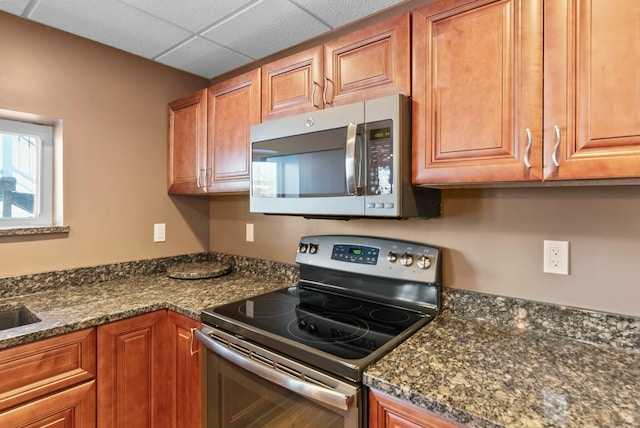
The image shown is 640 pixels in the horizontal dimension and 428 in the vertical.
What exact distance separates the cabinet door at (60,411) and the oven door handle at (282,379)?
→ 19.8 inches

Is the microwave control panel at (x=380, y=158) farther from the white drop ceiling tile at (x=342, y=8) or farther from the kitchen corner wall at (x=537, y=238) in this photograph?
the white drop ceiling tile at (x=342, y=8)

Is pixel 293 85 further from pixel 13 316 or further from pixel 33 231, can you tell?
pixel 13 316

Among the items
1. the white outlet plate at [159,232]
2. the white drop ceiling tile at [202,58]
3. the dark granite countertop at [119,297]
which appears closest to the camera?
the dark granite countertop at [119,297]

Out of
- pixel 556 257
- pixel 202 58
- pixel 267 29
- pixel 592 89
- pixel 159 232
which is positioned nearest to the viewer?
→ pixel 592 89

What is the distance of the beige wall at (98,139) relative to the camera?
1.71 metres

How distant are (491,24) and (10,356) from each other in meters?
1.93

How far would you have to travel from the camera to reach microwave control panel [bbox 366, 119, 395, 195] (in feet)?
3.94

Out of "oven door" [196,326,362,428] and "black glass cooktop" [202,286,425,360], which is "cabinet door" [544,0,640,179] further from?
"oven door" [196,326,362,428]

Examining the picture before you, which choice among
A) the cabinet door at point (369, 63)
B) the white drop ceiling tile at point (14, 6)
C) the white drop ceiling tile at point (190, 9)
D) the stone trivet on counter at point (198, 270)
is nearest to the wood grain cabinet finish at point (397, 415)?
the cabinet door at point (369, 63)

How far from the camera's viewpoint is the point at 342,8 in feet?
5.16

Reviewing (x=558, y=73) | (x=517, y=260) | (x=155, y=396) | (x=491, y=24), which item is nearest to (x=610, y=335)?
(x=517, y=260)

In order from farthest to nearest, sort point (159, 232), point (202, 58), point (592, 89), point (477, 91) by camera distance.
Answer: point (159, 232), point (202, 58), point (477, 91), point (592, 89)

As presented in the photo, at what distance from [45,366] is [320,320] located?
1.04m

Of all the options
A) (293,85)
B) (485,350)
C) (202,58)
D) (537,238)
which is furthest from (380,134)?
(202,58)
